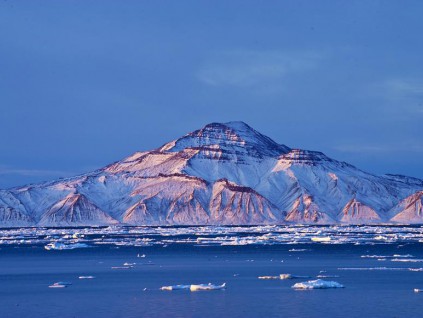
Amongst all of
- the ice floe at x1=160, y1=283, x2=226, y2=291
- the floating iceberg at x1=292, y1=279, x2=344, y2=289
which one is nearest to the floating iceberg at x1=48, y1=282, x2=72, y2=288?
the ice floe at x1=160, y1=283, x2=226, y2=291

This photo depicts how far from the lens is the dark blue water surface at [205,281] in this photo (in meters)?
44.2

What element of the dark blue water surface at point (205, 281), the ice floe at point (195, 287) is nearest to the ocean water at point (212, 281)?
the dark blue water surface at point (205, 281)

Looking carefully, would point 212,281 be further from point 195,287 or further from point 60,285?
point 60,285

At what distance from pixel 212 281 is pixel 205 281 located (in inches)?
16.7

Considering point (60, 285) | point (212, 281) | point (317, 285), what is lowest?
point (317, 285)

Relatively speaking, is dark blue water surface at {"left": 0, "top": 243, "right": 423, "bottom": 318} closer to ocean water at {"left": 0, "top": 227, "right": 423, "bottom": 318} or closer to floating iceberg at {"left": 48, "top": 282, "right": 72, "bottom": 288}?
ocean water at {"left": 0, "top": 227, "right": 423, "bottom": 318}

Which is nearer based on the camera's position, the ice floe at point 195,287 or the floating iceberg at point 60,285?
the ice floe at point 195,287

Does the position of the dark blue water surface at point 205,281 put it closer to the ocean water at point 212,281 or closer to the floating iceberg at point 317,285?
the ocean water at point 212,281

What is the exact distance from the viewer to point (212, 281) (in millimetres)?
59969

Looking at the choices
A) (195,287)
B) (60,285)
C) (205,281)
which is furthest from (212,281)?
(60,285)

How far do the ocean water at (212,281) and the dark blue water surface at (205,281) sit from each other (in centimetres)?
5

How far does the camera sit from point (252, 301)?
47.4 metres

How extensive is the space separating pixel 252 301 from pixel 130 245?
6669 cm

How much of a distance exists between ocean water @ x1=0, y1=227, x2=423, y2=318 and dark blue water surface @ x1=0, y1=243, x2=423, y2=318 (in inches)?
1.9
